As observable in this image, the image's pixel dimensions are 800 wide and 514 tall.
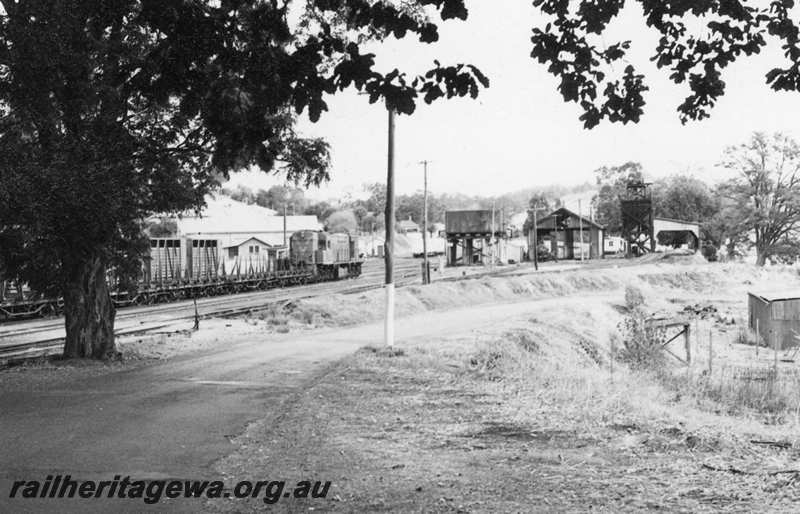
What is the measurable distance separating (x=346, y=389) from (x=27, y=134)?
8062 mm

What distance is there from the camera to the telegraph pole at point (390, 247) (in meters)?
16.0

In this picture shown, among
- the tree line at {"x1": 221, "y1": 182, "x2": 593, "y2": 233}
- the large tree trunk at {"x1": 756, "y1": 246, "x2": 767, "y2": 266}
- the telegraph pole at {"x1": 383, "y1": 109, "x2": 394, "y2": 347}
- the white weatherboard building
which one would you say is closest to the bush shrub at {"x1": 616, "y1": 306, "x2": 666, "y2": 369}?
the telegraph pole at {"x1": 383, "y1": 109, "x2": 394, "y2": 347}

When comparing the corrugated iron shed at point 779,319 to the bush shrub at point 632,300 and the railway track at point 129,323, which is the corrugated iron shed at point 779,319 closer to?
the bush shrub at point 632,300

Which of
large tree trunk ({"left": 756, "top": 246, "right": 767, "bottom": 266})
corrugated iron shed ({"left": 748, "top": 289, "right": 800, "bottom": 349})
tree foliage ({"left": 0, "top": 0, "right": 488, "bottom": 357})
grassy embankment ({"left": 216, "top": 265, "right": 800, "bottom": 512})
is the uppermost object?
tree foliage ({"left": 0, "top": 0, "right": 488, "bottom": 357})

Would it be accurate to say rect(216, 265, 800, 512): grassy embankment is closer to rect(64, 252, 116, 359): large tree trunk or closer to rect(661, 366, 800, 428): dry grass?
rect(661, 366, 800, 428): dry grass

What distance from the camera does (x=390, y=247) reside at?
1672 centimetres

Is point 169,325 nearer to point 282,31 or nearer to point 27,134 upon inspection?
point 27,134

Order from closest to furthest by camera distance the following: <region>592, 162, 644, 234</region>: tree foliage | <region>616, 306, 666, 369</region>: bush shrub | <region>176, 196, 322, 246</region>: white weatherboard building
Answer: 1. <region>616, 306, 666, 369</region>: bush shrub
2. <region>176, 196, 322, 246</region>: white weatherboard building
3. <region>592, 162, 644, 234</region>: tree foliage

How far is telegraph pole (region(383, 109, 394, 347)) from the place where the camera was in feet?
52.6

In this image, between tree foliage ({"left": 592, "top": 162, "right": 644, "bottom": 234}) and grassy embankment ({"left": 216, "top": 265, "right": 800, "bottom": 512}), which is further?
tree foliage ({"left": 592, "top": 162, "right": 644, "bottom": 234})

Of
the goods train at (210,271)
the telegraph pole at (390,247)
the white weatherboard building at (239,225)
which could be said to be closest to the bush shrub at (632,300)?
the goods train at (210,271)

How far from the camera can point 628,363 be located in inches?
810

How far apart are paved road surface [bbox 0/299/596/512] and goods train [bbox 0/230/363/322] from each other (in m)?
4.53

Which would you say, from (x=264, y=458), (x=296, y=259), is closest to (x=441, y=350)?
(x=264, y=458)
